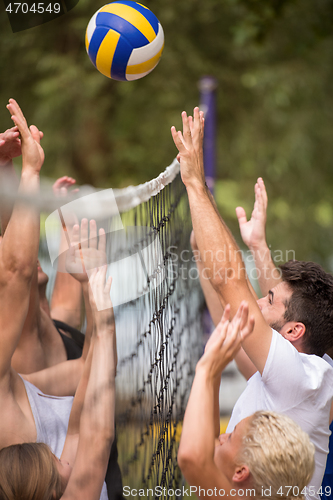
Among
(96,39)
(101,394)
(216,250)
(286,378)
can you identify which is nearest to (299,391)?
(286,378)

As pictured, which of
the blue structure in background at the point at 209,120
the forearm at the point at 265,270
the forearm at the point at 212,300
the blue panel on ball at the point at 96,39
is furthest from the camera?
the blue structure in background at the point at 209,120

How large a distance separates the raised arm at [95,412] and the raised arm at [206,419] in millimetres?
348

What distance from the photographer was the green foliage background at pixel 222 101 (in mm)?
7371

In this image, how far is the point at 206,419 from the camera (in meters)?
1.44

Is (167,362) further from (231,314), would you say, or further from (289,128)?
(289,128)

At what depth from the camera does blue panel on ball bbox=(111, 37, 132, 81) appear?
272 centimetres

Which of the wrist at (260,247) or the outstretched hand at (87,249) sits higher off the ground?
the outstretched hand at (87,249)

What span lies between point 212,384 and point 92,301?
0.56 metres

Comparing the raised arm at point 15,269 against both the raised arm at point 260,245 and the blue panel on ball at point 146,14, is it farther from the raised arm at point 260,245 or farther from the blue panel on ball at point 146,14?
the blue panel on ball at point 146,14

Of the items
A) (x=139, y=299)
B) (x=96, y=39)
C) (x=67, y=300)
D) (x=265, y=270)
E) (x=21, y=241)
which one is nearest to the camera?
(x=21, y=241)

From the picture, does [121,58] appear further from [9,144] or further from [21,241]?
[21,241]

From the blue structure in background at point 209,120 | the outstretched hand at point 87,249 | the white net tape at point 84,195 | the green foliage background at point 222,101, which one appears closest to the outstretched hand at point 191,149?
the white net tape at point 84,195

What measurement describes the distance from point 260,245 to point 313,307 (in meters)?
0.69

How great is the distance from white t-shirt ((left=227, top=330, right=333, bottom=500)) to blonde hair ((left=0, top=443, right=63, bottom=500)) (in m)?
0.73
